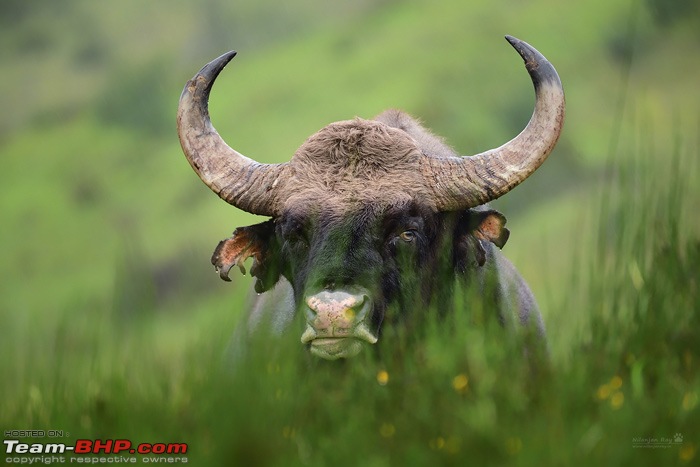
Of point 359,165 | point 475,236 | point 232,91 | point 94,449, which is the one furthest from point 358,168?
point 232,91

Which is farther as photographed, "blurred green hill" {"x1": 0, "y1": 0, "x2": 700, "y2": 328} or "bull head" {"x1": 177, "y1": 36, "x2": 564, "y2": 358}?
"blurred green hill" {"x1": 0, "y1": 0, "x2": 700, "y2": 328}

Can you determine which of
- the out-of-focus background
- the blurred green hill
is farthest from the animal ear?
the blurred green hill

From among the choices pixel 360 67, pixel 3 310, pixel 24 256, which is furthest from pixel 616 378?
pixel 360 67

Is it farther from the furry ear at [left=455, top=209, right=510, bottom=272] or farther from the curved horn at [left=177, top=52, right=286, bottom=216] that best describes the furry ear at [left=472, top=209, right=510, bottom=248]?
the curved horn at [left=177, top=52, right=286, bottom=216]

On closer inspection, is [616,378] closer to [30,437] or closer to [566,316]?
[566,316]

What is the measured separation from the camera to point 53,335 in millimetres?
6168

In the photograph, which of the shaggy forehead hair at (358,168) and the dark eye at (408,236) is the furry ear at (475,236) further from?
the dark eye at (408,236)

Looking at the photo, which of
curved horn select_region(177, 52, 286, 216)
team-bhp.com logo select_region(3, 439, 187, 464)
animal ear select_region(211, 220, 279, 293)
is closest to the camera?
team-bhp.com logo select_region(3, 439, 187, 464)

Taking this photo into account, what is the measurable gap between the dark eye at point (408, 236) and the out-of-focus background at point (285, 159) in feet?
3.22

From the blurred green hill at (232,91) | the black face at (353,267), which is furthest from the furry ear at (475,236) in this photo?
the blurred green hill at (232,91)

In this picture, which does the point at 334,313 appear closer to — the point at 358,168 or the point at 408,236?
the point at 408,236

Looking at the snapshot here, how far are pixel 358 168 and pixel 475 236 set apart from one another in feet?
3.28

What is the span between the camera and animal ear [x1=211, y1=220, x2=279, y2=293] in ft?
31.5

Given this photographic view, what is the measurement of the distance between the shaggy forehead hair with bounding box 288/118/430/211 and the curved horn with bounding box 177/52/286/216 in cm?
29
